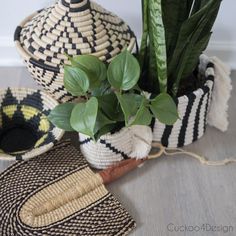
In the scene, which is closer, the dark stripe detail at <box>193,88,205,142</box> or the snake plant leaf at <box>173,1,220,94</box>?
the snake plant leaf at <box>173,1,220,94</box>

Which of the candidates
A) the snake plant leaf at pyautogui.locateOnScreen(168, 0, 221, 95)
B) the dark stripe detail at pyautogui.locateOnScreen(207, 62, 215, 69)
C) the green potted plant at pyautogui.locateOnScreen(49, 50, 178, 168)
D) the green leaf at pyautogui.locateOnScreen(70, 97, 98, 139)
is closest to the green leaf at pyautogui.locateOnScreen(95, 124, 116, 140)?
the green potted plant at pyautogui.locateOnScreen(49, 50, 178, 168)

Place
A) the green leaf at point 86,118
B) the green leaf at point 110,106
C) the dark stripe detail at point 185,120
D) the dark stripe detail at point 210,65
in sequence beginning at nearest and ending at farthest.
Answer: the green leaf at point 86,118, the green leaf at point 110,106, the dark stripe detail at point 185,120, the dark stripe detail at point 210,65

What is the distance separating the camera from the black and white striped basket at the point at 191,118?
1067 millimetres

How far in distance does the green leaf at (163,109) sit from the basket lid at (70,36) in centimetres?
23

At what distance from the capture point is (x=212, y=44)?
4.74 ft

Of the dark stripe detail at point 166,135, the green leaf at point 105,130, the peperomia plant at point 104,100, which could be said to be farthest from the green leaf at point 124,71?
the dark stripe detail at point 166,135

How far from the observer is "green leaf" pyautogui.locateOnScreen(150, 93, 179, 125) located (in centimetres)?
92

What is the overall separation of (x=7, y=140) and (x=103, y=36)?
0.43 meters

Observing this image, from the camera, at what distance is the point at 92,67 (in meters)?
0.92

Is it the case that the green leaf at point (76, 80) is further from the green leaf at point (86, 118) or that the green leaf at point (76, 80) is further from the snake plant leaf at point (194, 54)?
the snake plant leaf at point (194, 54)

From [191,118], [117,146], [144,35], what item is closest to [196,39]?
[144,35]

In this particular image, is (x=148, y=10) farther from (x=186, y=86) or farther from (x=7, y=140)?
(x=7, y=140)

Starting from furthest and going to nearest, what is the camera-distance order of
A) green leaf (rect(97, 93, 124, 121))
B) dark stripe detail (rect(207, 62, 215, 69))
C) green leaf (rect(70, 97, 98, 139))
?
dark stripe detail (rect(207, 62, 215, 69)), green leaf (rect(97, 93, 124, 121)), green leaf (rect(70, 97, 98, 139))

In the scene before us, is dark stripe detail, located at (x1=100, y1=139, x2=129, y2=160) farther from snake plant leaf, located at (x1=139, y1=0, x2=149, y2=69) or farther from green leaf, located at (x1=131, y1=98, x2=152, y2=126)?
snake plant leaf, located at (x1=139, y1=0, x2=149, y2=69)
